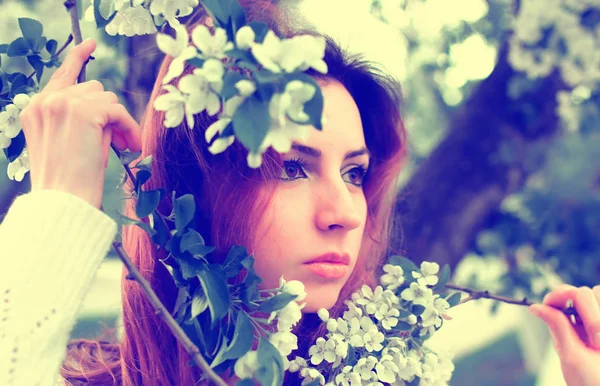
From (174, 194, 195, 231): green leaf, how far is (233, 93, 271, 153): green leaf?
255mm

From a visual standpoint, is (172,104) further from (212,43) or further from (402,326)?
(402,326)

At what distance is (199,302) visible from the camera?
0.98m

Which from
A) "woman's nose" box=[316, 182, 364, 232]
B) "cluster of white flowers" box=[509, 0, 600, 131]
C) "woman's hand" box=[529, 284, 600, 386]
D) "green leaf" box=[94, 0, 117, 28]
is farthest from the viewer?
"cluster of white flowers" box=[509, 0, 600, 131]

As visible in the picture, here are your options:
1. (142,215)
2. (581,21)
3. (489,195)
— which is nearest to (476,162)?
(489,195)

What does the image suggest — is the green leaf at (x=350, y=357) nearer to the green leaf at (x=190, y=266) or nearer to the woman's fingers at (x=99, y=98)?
the green leaf at (x=190, y=266)

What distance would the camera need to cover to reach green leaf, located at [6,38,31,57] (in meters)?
1.08

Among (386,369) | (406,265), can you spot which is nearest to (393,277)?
(406,265)

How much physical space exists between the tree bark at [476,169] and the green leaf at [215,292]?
1338 mm

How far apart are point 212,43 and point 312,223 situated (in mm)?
489

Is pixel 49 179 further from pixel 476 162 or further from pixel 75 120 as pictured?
pixel 476 162

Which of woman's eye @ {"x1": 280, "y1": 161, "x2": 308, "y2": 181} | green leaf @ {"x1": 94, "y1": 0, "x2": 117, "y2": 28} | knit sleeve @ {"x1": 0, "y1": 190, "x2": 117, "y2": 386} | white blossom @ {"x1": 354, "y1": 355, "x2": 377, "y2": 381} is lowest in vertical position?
knit sleeve @ {"x1": 0, "y1": 190, "x2": 117, "y2": 386}

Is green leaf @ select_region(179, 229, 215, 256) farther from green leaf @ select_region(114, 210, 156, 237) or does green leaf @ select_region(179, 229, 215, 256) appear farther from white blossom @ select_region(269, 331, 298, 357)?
white blossom @ select_region(269, 331, 298, 357)

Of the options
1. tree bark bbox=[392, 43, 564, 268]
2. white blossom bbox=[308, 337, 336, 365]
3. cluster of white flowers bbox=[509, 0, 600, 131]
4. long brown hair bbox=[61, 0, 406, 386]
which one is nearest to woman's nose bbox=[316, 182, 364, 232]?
long brown hair bbox=[61, 0, 406, 386]

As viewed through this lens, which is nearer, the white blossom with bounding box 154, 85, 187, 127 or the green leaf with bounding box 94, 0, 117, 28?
the white blossom with bounding box 154, 85, 187, 127
